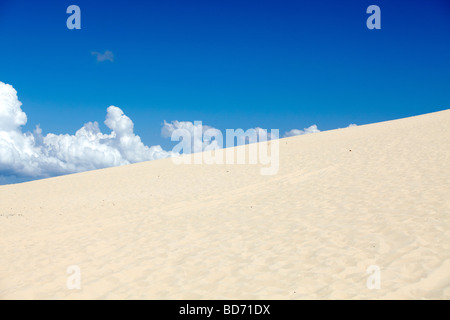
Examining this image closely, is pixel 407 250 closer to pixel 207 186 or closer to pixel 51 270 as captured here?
pixel 51 270

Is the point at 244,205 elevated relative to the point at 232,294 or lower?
elevated

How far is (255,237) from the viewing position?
810 centimetres

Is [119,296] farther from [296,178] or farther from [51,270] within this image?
[296,178]

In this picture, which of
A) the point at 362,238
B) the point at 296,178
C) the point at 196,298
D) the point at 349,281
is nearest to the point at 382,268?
the point at 349,281

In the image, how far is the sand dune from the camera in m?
5.69

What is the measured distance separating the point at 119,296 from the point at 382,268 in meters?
4.97

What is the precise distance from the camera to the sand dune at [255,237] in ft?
18.7

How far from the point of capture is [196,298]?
5.48 m

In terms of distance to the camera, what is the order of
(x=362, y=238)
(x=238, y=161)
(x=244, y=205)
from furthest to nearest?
(x=238, y=161) → (x=244, y=205) → (x=362, y=238)

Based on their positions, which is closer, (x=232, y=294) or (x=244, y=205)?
(x=232, y=294)

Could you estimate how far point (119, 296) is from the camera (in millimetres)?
5770
